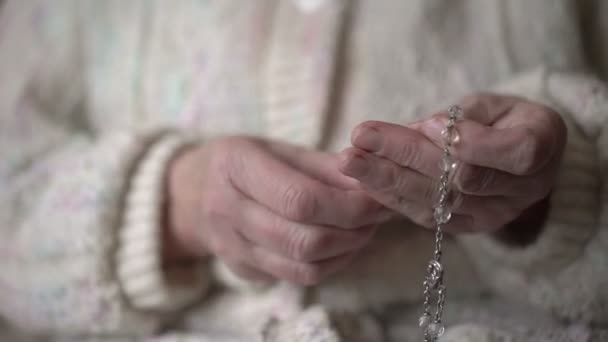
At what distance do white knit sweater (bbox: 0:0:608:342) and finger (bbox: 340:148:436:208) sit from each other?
0.13m

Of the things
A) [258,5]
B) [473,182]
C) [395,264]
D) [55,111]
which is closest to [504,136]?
[473,182]

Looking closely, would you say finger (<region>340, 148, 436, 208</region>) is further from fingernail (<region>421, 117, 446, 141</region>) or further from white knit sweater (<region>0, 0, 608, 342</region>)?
white knit sweater (<region>0, 0, 608, 342</region>)

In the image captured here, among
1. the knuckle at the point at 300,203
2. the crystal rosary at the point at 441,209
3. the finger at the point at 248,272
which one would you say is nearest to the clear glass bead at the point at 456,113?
the crystal rosary at the point at 441,209

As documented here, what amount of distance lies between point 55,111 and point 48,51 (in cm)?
7

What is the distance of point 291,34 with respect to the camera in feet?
1.92

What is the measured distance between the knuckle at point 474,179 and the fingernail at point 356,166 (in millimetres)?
61

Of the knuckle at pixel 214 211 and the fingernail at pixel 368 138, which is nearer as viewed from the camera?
the fingernail at pixel 368 138

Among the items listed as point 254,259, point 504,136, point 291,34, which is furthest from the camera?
point 291,34

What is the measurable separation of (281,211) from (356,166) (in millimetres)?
103

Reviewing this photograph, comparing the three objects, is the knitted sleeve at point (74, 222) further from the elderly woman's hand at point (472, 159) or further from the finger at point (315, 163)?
the elderly woman's hand at point (472, 159)

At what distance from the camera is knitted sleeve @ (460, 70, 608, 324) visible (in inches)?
17.6

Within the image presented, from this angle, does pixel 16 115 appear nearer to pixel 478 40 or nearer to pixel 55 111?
pixel 55 111

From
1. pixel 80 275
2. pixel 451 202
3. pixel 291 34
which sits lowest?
pixel 80 275

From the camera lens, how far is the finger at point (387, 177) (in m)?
0.34
